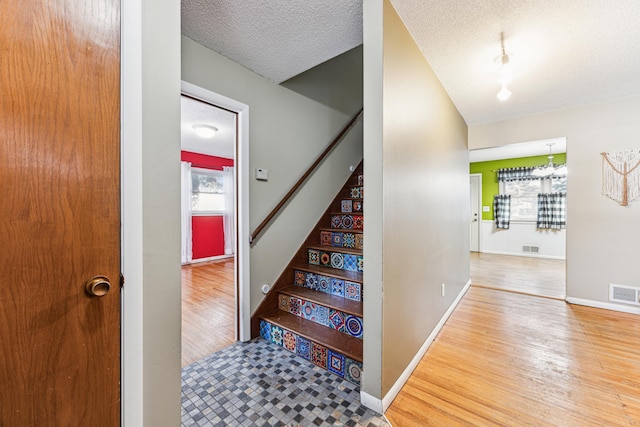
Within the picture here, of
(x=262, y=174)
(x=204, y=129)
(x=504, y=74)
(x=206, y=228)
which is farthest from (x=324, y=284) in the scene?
(x=206, y=228)

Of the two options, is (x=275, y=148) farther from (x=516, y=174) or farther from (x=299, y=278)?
(x=516, y=174)

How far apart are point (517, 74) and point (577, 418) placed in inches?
98.4

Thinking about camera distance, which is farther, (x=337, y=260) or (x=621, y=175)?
(x=621, y=175)

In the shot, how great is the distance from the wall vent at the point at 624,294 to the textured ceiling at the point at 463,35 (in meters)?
2.05

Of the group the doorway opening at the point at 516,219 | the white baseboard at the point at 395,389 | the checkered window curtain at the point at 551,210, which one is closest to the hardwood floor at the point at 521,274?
the doorway opening at the point at 516,219

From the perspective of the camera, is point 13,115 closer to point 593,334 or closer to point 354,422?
point 354,422

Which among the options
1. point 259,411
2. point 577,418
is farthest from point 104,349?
point 577,418

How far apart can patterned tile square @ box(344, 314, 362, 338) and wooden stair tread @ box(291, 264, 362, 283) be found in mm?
296

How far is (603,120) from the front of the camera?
2.76 metres

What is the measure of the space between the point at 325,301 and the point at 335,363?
441 mm

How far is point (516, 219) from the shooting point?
19.5 feet

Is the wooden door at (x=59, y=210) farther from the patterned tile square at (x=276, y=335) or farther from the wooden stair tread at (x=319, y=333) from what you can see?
the patterned tile square at (x=276, y=335)

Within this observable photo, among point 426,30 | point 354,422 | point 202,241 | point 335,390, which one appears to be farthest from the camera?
point 202,241

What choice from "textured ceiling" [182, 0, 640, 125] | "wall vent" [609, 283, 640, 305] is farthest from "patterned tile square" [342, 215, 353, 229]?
"wall vent" [609, 283, 640, 305]
